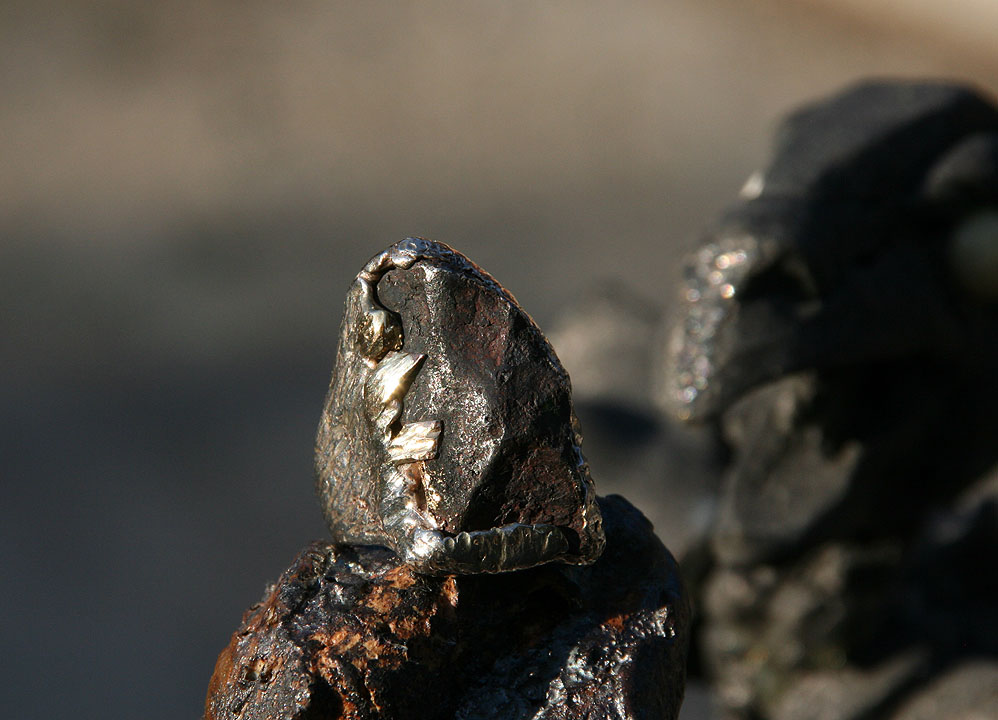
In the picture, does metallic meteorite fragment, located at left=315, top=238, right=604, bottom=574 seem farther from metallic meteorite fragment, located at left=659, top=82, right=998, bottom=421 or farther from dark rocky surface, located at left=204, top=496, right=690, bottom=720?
metallic meteorite fragment, located at left=659, top=82, right=998, bottom=421

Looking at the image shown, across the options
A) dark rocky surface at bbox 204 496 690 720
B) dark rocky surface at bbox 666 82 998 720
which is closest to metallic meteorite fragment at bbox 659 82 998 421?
dark rocky surface at bbox 666 82 998 720

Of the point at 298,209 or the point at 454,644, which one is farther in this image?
the point at 298,209

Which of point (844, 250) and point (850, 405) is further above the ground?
point (844, 250)

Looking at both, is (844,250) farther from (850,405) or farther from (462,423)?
(462,423)

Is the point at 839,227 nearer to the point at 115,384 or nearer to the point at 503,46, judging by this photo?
the point at 115,384

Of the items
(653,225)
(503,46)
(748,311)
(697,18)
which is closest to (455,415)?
(748,311)

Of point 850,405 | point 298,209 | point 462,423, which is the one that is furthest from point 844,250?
point 298,209
